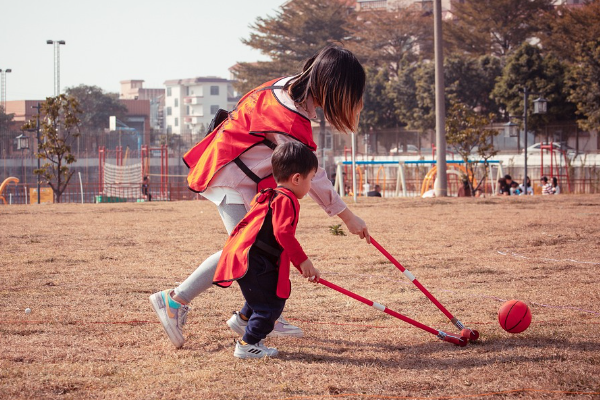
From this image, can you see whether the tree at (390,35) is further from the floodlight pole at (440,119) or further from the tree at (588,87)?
the floodlight pole at (440,119)

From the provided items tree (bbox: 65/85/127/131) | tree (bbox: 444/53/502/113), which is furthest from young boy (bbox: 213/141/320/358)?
tree (bbox: 65/85/127/131)

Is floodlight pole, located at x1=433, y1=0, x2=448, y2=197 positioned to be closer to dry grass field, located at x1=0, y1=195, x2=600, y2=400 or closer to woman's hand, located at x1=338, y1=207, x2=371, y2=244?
dry grass field, located at x1=0, y1=195, x2=600, y2=400

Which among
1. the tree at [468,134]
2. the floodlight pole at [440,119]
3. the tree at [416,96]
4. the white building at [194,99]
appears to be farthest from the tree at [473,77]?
the white building at [194,99]

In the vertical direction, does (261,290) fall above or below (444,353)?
above

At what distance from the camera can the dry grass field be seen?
2.92 m

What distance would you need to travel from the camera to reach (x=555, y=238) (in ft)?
26.9

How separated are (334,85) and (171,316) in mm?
1364

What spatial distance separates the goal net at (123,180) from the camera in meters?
28.7

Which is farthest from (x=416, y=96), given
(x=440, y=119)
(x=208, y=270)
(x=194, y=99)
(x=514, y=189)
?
(x=194, y=99)

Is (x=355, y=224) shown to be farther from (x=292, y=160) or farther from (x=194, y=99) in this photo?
(x=194, y=99)

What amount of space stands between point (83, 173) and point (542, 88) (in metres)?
23.1

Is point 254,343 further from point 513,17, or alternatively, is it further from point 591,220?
point 513,17

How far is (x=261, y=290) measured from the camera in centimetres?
328

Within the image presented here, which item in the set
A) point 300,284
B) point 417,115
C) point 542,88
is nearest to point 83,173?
point 417,115
